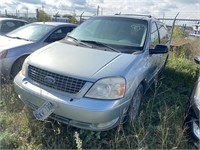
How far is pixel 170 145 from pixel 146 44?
5.40 feet

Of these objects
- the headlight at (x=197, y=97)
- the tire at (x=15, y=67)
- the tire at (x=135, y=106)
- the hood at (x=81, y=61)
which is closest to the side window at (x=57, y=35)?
the tire at (x=15, y=67)

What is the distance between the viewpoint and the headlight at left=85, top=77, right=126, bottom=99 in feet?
8.77

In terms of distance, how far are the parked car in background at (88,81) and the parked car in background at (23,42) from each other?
1454mm

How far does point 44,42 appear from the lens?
5.43 m

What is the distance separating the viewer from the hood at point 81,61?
277cm

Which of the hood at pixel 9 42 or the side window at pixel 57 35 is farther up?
the side window at pixel 57 35

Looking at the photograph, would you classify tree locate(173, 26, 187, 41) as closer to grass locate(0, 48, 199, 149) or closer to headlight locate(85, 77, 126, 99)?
grass locate(0, 48, 199, 149)

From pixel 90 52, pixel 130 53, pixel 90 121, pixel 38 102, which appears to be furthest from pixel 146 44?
pixel 38 102

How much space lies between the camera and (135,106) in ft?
11.1

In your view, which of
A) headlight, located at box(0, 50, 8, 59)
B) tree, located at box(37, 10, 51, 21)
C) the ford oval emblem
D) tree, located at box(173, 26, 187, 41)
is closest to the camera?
the ford oval emblem

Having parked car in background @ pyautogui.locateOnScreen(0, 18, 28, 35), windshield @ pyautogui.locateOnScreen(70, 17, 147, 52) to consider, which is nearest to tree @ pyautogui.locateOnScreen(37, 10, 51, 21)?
parked car in background @ pyautogui.locateOnScreen(0, 18, 28, 35)

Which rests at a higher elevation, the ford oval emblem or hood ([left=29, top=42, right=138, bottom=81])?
hood ([left=29, top=42, right=138, bottom=81])

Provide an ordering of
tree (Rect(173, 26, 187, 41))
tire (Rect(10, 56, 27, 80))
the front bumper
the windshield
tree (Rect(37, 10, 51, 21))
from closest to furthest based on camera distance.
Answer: the front bumper < the windshield < tire (Rect(10, 56, 27, 80)) < tree (Rect(173, 26, 187, 41)) < tree (Rect(37, 10, 51, 21))

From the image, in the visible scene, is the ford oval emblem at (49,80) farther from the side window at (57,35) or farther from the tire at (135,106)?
the side window at (57,35)
